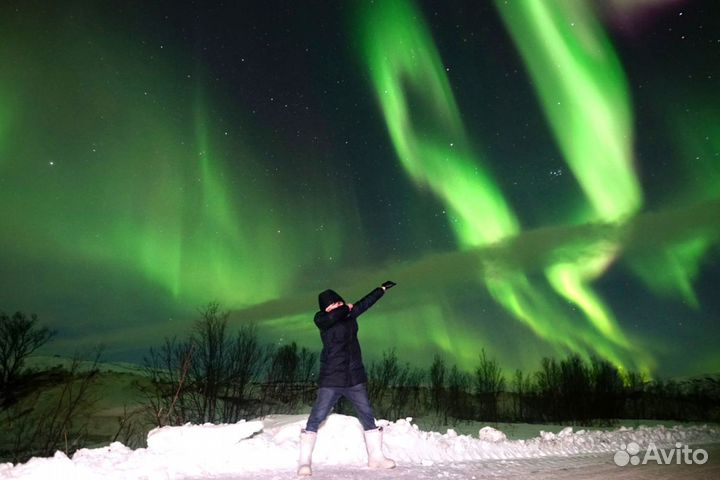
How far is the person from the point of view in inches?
226

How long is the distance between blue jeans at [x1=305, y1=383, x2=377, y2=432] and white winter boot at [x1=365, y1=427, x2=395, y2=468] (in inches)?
3.1

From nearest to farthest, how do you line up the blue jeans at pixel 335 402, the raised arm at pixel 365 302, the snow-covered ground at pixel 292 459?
the snow-covered ground at pixel 292 459
the blue jeans at pixel 335 402
the raised arm at pixel 365 302

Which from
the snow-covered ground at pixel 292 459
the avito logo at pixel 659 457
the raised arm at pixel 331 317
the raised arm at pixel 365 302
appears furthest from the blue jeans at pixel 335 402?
the avito logo at pixel 659 457

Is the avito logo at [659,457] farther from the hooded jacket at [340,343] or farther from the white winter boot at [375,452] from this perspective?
the hooded jacket at [340,343]

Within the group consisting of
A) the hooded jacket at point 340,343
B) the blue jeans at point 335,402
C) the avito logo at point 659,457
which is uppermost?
the hooded jacket at point 340,343

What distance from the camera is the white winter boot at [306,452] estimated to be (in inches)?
212

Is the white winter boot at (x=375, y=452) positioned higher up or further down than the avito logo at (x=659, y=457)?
higher up

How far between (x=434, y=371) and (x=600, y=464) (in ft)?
168

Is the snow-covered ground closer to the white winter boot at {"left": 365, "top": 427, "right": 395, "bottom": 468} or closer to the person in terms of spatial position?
the white winter boot at {"left": 365, "top": 427, "right": 395, "bottom": 468}

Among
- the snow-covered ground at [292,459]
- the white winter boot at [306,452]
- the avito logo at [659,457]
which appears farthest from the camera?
the avito logo at [659,457]

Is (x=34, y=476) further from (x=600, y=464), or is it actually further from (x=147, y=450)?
(x=600, y=464)

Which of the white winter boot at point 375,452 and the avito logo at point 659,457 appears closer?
the white winter boot at point 375,452

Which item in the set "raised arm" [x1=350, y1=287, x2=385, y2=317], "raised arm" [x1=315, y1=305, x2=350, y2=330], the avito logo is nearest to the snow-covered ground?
the avito logo

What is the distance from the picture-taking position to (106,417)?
4947cm
